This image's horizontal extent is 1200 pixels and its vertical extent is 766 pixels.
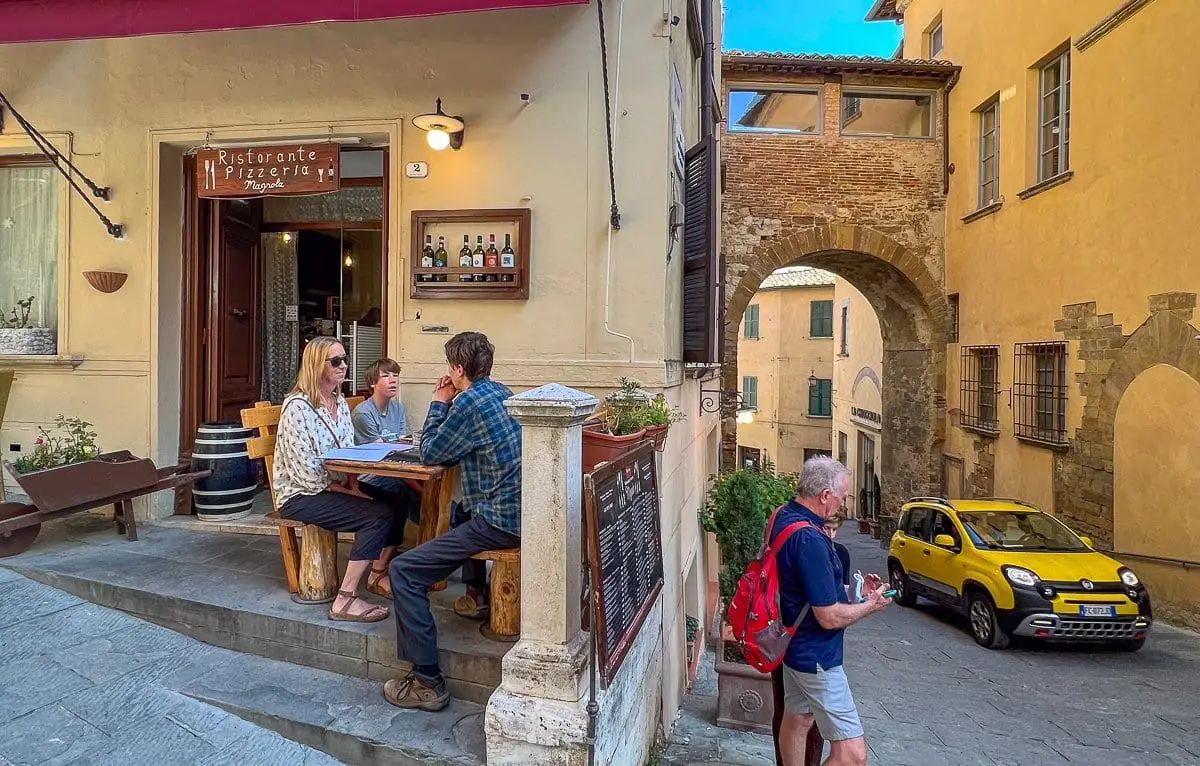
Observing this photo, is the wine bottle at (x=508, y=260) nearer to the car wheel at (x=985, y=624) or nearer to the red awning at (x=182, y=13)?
the red awning at (x=182, y=13)

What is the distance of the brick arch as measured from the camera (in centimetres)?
820

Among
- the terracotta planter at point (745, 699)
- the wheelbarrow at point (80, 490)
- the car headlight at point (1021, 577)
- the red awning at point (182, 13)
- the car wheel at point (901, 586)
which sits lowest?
the car wheel at point (901, 586)

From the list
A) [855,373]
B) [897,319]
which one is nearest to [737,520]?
[897,319]

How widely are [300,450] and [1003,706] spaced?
258 inches

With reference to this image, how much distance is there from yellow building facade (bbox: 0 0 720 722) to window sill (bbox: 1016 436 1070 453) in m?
8.05

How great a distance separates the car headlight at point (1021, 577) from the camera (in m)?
7.51

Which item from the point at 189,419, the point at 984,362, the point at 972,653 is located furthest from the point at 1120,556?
the point at 189,419

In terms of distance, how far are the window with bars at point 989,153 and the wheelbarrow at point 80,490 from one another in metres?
14.0

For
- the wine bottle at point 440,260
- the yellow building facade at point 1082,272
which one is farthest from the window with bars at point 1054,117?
the wine bottle at point 440,260

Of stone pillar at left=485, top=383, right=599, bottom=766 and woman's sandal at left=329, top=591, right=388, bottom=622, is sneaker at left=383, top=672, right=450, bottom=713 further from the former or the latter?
woman's sandal at left=329, top=591, right=388, bottom=622

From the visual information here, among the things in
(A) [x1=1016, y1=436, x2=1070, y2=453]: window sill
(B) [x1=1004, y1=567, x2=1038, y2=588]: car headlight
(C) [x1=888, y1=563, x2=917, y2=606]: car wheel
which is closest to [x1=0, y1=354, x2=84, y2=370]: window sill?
(B) [x1=1004, y1=567, x2=1038, y2=588]: car headlight

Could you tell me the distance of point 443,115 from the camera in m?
4.70

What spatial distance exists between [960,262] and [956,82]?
13.2ft

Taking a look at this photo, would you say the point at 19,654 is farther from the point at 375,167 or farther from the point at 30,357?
the point at 375,167
